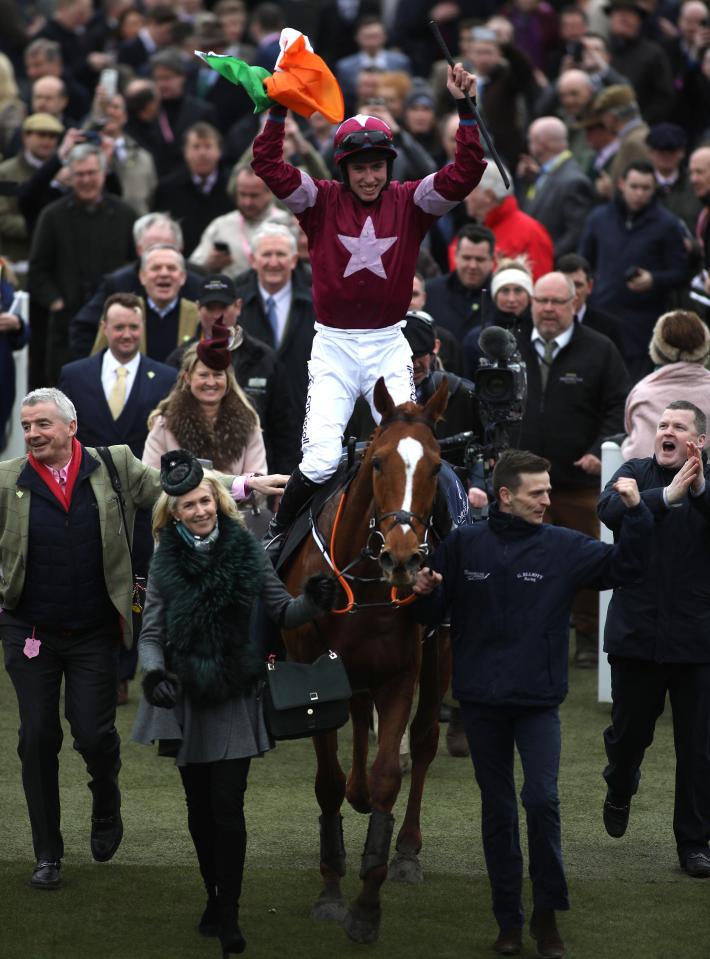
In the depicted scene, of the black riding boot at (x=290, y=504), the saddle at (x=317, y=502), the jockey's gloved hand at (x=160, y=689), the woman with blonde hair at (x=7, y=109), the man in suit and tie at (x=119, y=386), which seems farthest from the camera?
the woman with blonde hair at (x=7, y=109)

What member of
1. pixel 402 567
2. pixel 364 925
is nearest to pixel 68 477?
pixel 402 567

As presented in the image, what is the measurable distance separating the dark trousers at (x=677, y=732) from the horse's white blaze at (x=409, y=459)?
1.65 metres

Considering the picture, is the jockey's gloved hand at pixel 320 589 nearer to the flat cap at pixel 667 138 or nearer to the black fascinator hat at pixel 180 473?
the black fascinator hat at pixel 180 473

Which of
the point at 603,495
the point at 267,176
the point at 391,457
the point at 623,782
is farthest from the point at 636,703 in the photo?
the point at 267,176

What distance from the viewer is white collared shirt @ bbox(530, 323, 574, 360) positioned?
11266 millimetres

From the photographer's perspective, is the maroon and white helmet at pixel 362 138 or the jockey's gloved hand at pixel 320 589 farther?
the maroon and white helmet at pixel 362 138

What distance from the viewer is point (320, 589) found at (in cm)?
659

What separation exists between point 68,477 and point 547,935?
8.96 ft

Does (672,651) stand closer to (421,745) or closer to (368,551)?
(421,745)

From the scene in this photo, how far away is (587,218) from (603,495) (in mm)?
6454

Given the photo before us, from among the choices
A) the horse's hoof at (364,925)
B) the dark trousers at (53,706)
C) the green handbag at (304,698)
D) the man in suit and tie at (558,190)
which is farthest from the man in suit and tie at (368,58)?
the horse's hoof at (364,925)

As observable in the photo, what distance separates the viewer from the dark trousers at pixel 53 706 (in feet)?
24.4

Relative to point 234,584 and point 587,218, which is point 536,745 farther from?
point 587,218

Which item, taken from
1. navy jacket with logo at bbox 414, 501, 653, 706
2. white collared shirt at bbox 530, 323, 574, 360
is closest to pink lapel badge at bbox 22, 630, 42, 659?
navy jacket with logo at bbox 414, 501, 653, 706
